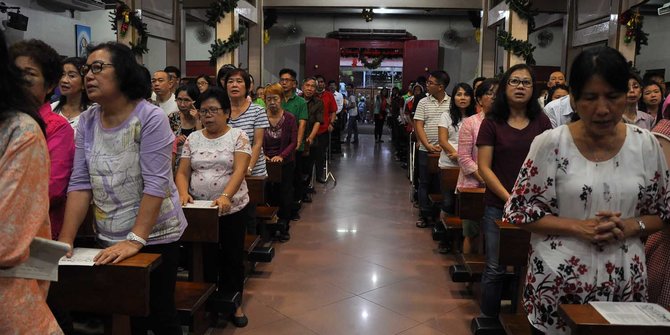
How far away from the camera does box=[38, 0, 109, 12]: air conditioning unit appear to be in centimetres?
1040

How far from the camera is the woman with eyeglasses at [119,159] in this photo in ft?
7.02

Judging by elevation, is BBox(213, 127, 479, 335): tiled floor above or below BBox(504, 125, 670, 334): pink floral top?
below

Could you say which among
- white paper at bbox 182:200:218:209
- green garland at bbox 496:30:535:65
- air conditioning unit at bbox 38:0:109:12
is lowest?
white paper at bbox 182:200:218:209

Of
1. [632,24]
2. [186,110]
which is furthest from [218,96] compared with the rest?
[632,24]

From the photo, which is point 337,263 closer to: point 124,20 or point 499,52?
point 124,20

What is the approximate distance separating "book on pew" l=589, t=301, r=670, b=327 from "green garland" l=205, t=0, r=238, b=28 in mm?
7869

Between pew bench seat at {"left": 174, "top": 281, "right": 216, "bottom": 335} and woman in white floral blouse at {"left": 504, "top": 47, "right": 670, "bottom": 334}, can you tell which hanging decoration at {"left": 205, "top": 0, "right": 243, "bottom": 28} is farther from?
woman in white floral blouse at {"left": 504, "top": 47, "right": 670, "bottom": 334}

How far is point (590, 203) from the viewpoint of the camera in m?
1.74

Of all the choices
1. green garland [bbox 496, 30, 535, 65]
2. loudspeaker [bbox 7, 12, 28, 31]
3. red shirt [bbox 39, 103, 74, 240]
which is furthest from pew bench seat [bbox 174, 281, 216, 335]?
loudspeaker [bbox 7, 12, 28, 31]

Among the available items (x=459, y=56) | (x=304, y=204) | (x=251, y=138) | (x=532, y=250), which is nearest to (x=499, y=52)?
(x=459, y=56)

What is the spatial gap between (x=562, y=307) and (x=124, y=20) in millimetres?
6511

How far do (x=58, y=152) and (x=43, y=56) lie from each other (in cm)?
39

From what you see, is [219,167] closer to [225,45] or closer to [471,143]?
[471,143]

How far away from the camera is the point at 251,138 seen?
428 cm
